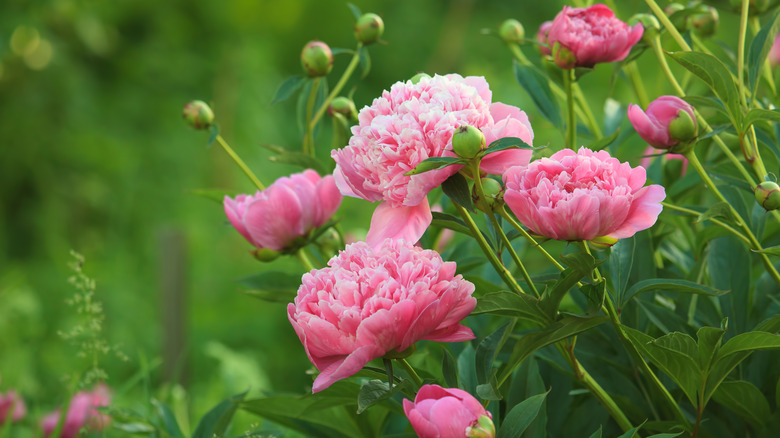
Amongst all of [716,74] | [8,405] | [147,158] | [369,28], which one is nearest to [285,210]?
[369,28]

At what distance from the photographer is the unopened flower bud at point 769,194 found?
0.36 m

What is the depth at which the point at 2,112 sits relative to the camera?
6.88 ft

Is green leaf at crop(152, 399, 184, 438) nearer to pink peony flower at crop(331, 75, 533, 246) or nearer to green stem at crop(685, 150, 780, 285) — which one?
pink peony flower at crop(331, 75, 533, 246)

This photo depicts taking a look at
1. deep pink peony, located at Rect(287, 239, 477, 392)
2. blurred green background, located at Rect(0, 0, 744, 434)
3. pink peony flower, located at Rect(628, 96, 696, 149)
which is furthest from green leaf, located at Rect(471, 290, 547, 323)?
blurred green background, located at Rect(0, 0, 744, 434)

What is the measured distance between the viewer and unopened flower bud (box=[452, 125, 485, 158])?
1.02ft

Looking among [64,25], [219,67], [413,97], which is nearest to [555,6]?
[219,67]

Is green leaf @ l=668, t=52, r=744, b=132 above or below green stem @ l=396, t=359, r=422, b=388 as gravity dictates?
above

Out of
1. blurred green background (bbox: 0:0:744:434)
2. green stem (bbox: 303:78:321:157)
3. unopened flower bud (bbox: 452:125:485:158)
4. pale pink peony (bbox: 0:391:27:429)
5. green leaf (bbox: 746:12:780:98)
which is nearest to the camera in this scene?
unopened flower bud (bbox: 452:125:485:158)

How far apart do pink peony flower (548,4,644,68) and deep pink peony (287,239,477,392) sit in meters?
0.17

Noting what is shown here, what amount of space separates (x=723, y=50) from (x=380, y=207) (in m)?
0.36

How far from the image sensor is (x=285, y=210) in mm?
470

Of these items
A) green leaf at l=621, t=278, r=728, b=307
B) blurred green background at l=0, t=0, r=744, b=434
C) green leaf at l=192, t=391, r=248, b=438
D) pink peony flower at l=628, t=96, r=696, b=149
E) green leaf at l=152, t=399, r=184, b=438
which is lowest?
blurred green background at l=0, t=0, r=744, b=434

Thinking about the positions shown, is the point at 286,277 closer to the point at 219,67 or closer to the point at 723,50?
the point at 723,50

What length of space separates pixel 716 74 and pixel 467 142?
0.15 meters
